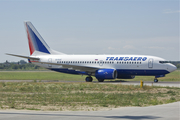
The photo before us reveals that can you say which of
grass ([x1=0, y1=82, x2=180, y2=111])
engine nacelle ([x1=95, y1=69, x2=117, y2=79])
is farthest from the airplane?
grass ([x1=0, y1=82, x2=180, y2=111])

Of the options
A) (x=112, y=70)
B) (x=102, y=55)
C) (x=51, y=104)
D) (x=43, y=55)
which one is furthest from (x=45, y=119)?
(x=43, y=55)

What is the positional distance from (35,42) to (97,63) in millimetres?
11741

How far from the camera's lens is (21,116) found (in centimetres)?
1306

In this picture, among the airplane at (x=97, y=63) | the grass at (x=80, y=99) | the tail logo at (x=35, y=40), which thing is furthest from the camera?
the tail logo at (x=35, y=40)

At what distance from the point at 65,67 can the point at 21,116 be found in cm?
3104

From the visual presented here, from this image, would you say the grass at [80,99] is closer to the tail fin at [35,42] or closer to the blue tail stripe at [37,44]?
the tail fin at [35,42]

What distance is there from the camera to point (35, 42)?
48.2m

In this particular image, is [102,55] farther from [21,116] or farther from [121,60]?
[21,116]

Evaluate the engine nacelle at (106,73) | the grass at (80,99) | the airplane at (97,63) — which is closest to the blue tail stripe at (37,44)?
the airplane at (97,63)

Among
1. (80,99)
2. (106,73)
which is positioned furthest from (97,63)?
(80,99)

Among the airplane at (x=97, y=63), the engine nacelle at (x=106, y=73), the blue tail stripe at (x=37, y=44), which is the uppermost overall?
the blue tail stripe at (x=37, y=44)

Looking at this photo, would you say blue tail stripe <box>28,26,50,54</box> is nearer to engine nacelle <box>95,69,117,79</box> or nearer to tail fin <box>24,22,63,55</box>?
tail fin <box>24,22,63,55</box>

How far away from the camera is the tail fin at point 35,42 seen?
48.0 m

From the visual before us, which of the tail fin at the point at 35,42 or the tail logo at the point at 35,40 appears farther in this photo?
the tail logo at the point at 35,40
